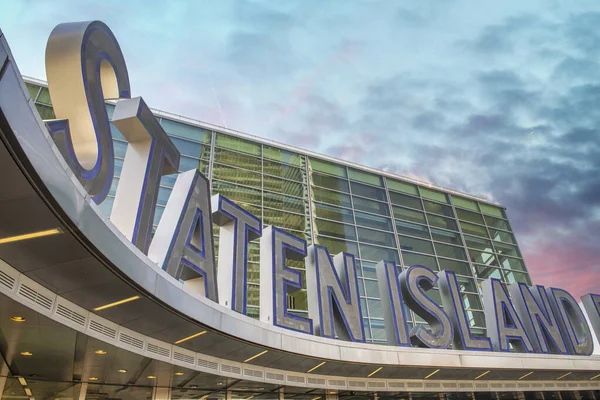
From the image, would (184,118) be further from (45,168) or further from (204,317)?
(45,168)

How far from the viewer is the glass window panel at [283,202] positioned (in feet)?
95.8

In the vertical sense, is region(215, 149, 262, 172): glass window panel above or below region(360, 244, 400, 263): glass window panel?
above

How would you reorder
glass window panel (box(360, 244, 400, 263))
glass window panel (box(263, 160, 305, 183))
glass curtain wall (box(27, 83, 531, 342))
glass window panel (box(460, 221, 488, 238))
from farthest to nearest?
glass window panel (box(460, 221, 488, 238)) < glass window panel (box(263, 160, 305, 183)) < glass window panel (box(360, 244, 400, 263)) < glass curtain wall (box(27, 83, 531, 342))

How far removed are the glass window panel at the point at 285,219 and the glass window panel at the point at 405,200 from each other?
8.22 metres

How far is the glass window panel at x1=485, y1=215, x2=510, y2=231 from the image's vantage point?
37256mm

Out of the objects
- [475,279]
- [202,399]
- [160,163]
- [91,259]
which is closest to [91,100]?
[160,163]

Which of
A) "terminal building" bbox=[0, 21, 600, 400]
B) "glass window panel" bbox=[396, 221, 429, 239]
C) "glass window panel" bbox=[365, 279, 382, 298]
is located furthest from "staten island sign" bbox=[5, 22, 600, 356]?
"glass window panel" bbox=[396, 221, 429, 239]

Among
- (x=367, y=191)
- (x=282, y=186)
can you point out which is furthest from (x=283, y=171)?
(x=367, y=191)

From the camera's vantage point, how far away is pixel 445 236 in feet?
112

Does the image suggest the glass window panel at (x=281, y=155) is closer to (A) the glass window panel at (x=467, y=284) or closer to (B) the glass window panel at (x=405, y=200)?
(B) the glass window panel at (x=405, y=200)

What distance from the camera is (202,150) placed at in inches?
1119

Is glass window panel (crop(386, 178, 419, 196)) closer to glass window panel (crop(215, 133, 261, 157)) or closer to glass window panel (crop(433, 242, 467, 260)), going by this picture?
glass window panel (crop(433, 242, 467, 260))

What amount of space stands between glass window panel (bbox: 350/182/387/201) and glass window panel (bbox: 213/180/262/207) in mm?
7503

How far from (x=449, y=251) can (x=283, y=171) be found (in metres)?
13.6
